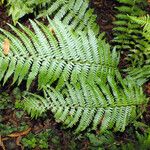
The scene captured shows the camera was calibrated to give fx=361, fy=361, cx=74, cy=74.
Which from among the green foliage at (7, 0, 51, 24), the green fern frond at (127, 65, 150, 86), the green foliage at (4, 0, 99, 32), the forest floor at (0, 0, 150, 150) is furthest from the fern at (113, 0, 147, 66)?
the green foliage at (7, 0, 51, 24)

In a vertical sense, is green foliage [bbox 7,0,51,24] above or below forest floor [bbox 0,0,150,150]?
above

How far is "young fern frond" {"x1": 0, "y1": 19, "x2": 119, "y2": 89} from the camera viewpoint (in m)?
3.35

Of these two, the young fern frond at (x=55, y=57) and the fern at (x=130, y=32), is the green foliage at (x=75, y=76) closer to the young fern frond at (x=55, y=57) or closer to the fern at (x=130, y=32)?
the young fern frond at (x=55, y=57)

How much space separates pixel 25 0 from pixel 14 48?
124 centimetres

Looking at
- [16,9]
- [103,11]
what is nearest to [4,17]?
[16,9]

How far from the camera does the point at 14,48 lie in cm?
335

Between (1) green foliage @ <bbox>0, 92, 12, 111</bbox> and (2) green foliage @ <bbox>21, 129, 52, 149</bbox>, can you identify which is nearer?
(2) green foliage @ <bbox>21, 129, 52, 149</bbox>

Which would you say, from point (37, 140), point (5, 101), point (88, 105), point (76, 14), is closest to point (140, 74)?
point (88, 105)

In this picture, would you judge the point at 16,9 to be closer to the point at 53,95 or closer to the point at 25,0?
the point at 25,0

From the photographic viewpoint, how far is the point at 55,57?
3494mm

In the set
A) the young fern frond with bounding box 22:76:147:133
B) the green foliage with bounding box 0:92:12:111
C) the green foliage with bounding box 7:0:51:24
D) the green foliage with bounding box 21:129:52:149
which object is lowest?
the green foliage with bounding box 21:129:52:149

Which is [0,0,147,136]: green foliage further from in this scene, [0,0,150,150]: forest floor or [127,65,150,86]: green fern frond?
[0,0,150,150]: forest floor

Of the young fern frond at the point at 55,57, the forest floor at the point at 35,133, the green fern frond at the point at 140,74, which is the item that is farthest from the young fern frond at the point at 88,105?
the forest floor at the point at 35,133

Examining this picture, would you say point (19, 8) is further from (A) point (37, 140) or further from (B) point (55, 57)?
(A) point (37, 140)
